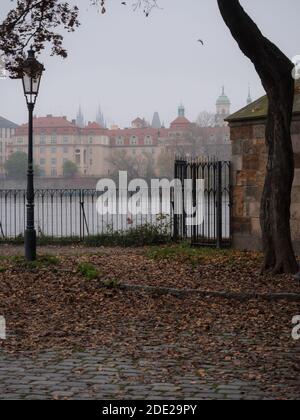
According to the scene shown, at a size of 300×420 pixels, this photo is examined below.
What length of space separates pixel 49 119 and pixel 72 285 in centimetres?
11600

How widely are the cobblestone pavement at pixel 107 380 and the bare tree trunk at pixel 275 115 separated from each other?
5167 mm

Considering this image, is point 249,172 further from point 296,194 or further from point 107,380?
point 107,380

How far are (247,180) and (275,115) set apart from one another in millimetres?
5215

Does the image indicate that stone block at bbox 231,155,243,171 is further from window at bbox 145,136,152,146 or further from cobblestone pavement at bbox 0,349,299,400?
window at bbox 145,136,152,146

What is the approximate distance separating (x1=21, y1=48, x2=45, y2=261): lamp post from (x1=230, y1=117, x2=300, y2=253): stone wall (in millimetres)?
4759

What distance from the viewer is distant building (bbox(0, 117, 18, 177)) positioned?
110m

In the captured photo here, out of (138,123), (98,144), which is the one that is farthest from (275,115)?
(138,123)

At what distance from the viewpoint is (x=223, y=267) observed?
1272 cm

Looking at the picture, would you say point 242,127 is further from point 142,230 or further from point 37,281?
point 37,281

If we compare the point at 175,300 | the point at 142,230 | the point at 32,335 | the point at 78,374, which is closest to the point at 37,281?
the point at 175,300

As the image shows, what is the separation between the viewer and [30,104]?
14.7m

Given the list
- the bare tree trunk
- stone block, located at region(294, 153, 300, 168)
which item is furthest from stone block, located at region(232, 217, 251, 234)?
the bare tree trunk

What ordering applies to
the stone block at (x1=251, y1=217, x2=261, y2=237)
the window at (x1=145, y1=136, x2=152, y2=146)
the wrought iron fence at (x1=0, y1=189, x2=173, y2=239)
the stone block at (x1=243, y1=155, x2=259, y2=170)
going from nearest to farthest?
the stone block at (x1=243, y1=155, x2=259, y2=170)
the stone block at (x1=251, y1=217, x2=261, y2=237)
the wrought iron fence at (x1=0, y1=189, x2=173, y2=239)
the window at (x1=145, y1=136, x2=152, y2=146)

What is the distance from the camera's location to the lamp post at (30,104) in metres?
14.2
